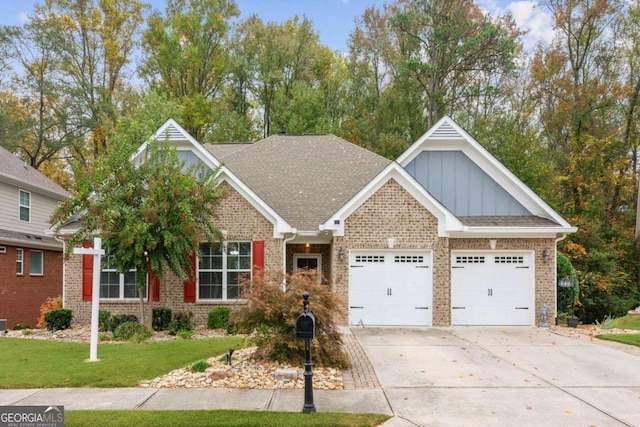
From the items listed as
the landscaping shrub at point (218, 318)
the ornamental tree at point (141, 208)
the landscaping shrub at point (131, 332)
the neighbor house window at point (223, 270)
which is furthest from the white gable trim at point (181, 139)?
the landscaping shrub at point (131, 332)

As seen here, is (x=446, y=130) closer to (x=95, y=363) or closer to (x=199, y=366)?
(x=199, y=366)

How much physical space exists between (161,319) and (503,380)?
30.5 ft

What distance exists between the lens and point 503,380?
8.00 metres

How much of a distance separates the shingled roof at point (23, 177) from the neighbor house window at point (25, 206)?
0.34 metres

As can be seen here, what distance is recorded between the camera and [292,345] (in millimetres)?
8336

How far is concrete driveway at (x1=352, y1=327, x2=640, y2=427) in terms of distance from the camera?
6289 mm

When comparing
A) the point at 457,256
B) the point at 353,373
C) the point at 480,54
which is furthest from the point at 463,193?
the point at 480,54

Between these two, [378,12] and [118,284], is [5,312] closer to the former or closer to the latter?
[118,284]

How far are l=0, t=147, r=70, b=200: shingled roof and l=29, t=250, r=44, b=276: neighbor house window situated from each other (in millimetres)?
2836

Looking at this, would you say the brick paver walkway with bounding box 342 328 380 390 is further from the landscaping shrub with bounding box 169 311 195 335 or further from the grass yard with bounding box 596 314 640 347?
the grass yard with bounding box 596 314 640 347

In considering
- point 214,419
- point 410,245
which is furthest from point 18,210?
point 214,419

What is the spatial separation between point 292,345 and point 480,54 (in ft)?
Result: 81.7

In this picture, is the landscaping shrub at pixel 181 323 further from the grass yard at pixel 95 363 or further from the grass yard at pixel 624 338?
the grass yard at pixel 624 338

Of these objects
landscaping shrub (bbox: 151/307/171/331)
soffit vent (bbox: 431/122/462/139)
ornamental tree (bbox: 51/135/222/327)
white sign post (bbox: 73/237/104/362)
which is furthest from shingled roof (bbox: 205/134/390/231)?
white sign post (bbox: 73/237/104/362)
